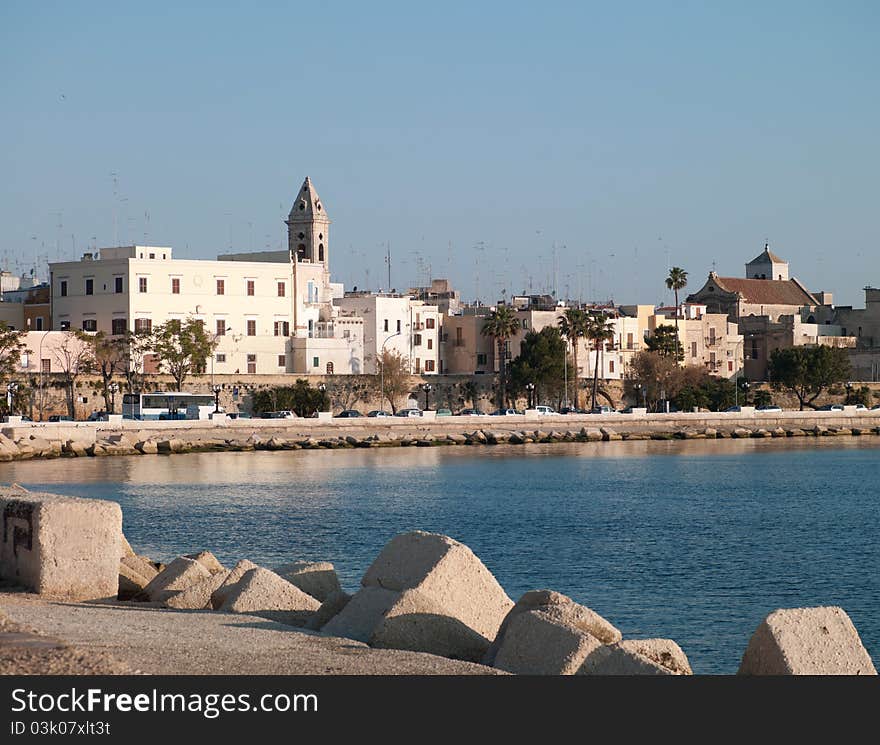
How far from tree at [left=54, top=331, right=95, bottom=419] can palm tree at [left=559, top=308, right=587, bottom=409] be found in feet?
101

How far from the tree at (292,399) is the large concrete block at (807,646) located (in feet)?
247

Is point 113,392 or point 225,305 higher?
point 225,305

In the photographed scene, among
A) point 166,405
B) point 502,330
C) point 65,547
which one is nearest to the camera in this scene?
point 65,547

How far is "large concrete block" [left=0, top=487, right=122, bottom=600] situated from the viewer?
16.7m

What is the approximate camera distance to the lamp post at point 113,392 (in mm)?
83875

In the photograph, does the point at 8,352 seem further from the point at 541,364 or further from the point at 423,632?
the point at 423,632

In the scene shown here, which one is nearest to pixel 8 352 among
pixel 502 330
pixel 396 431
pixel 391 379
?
pixel 396 431

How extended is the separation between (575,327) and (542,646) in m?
87.9

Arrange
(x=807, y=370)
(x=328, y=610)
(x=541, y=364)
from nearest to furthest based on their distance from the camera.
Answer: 1. (x=328, y=610)
2. (x=541, y=364)
3. (x=807, y=370)

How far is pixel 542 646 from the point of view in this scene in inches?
487

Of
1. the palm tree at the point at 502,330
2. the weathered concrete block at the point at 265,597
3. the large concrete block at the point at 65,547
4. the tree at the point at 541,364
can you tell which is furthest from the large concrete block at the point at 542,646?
the palm tree at the point at 502,330

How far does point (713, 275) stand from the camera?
130500mm

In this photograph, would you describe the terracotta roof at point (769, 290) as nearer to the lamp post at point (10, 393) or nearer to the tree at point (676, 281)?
the tree at point (676, 281)

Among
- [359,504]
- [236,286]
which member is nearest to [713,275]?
[236,286]
